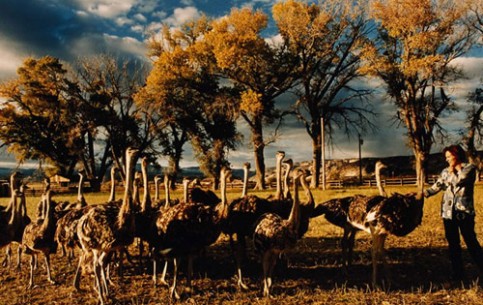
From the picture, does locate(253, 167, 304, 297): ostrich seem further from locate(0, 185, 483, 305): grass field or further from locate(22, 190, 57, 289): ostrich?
locate(22, 190, 57, 289): ostrich

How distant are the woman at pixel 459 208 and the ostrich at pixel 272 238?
2685mm

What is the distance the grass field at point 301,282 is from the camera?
7.75 meters

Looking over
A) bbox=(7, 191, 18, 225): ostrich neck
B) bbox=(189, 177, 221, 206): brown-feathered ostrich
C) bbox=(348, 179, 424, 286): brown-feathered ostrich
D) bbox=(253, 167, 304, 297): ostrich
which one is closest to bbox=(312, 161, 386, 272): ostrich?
bbox=(348, 179, 424, 286): brown-feathered ostrich

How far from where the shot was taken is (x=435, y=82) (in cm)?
3734

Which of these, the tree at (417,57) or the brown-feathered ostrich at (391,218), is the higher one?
the tree at (417,57)

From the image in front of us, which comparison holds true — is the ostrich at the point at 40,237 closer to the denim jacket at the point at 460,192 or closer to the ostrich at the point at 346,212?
the ostrich at the point at 346,212

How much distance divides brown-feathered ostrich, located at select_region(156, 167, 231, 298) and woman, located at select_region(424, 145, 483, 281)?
3.94m

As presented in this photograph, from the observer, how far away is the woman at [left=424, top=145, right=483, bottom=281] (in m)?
8.79

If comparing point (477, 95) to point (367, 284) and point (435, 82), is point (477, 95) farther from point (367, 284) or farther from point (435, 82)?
point (367, 284)

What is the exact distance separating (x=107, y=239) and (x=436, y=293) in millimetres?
5269

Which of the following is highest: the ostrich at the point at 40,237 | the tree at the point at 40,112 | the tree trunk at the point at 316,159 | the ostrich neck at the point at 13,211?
the tree at the point at 40,112

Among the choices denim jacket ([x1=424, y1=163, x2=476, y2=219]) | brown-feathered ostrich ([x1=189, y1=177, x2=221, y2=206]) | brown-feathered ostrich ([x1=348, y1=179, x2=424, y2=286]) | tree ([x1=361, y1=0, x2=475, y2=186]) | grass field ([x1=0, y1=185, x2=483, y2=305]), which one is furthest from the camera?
tree ([x1=361, y1=0, x2=475, y2=186])

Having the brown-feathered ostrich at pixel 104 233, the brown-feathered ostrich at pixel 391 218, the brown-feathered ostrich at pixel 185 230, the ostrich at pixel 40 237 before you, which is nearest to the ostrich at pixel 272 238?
the brown-feathered ostrich at pixel 185 230

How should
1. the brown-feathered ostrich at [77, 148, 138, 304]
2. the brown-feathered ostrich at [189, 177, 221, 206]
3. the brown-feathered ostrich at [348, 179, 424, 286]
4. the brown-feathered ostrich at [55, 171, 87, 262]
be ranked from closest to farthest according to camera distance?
the brown-feathered ostrich at [77, 148, 138, 304], the brown-feathered ostrich at [348, 179, 424, 286], the brown-feathered ostrich at [55, 171, 87, 262], the brown-feathered ostrich at [189, 177, 221, 206]
